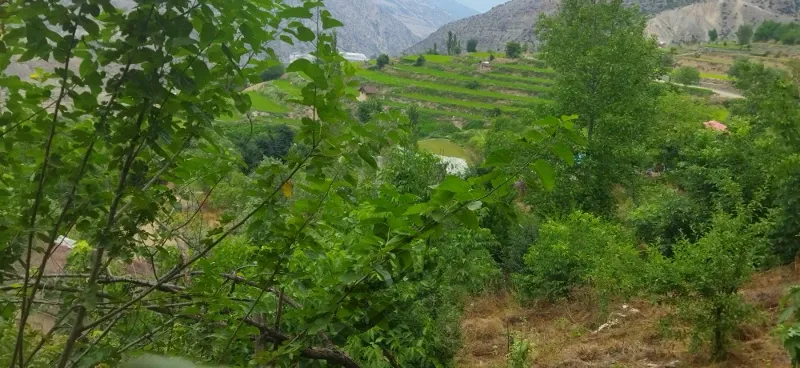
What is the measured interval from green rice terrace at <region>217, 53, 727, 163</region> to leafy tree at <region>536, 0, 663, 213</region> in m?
18.3

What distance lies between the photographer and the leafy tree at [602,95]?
12.9m

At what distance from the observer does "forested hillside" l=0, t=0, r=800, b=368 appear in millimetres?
1243

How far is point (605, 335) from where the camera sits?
727 cm

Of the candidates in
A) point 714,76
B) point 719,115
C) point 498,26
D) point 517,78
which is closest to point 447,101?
point 517,78

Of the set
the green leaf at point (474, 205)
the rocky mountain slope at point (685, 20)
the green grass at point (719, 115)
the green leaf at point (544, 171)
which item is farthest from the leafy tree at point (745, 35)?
the green leaf at point (474, 205)

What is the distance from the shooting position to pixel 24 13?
1121mm

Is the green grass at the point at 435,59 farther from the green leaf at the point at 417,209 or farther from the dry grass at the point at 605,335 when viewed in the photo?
the green leaf at the point at 417,209

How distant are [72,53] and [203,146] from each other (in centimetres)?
40

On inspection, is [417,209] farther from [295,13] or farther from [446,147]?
[446,147]

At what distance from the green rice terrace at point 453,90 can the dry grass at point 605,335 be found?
24.3 m

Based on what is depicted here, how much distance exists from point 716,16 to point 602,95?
354 feet

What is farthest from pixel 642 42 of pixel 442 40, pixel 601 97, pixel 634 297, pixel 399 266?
pixel 442 40

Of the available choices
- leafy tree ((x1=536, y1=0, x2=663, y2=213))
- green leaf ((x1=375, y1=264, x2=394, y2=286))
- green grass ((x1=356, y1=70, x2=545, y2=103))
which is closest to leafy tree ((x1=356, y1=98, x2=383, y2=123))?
green leaf ((x1=375, y1=264, x2=394, y2=286))

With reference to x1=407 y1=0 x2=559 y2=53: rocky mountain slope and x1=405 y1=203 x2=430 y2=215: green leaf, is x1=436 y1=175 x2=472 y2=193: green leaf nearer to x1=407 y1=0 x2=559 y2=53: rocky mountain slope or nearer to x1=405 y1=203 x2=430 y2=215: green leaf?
x1=405 y1=203 x2=430 y2=215: green leaf
